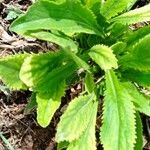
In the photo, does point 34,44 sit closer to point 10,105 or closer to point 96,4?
point 10,105

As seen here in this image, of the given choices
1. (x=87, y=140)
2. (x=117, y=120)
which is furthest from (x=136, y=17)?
(x=87, y=140)

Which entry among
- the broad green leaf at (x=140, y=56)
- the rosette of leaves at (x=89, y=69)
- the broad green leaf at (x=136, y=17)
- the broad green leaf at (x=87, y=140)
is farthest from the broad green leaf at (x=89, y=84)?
the broad green leaf at (x=136, y=17)

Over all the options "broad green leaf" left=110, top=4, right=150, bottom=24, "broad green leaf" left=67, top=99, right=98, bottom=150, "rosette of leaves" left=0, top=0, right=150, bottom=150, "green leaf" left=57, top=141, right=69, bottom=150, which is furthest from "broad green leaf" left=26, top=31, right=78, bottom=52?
"green leaf" left=57, top=141, right=69, bottom=150

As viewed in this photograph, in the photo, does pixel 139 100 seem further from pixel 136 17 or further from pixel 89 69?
pixel 136 17

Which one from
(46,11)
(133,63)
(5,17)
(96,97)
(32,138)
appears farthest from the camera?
(5,17)

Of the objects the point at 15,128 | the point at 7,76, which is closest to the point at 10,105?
the point at 15,128

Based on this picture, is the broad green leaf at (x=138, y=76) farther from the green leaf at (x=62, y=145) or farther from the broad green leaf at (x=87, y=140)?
the green leaf at (x=62, y=145)
